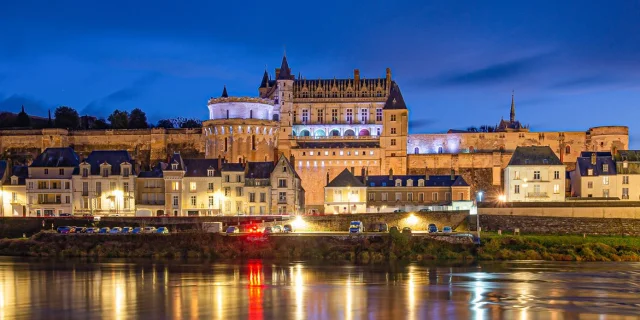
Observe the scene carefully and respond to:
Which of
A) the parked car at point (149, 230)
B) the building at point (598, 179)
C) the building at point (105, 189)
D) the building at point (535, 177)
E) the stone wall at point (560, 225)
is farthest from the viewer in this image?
the building at point (535, 177)

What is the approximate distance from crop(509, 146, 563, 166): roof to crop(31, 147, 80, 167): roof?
33153 mm

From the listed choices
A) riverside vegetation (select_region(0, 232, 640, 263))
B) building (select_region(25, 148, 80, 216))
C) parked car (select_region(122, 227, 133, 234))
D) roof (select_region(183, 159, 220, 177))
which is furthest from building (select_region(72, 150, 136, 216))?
riverside vegetation (select_region(0, 232, 640, 263))

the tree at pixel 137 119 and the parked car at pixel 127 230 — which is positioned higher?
the tree at pixel 137 119

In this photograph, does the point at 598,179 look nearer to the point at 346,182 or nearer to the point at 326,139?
the point at 346,182

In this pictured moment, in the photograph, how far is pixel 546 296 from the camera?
2984 cm

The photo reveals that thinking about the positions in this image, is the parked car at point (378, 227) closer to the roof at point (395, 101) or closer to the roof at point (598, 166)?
the roof at point (598, 166)

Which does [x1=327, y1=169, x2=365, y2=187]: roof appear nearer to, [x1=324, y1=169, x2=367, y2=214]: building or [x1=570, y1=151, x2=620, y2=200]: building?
[x1=324, y1=169, x2=367, y2=214]: building

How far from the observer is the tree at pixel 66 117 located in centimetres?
9991

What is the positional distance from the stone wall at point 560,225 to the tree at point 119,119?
190 ft

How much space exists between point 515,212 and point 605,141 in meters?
32.8

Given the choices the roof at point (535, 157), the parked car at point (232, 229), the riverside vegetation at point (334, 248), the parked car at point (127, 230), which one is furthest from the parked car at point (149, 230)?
the roof at point (535, 157)

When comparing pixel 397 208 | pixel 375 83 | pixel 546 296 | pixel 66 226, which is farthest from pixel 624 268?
pixel 375 83

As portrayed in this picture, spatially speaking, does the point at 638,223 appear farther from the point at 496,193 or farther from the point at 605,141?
the point at 605,141

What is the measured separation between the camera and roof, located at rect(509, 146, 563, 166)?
6056 centimetres
